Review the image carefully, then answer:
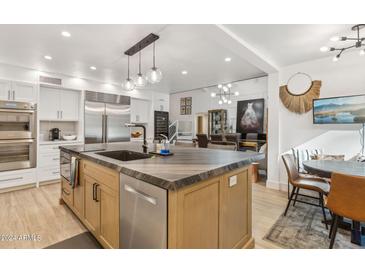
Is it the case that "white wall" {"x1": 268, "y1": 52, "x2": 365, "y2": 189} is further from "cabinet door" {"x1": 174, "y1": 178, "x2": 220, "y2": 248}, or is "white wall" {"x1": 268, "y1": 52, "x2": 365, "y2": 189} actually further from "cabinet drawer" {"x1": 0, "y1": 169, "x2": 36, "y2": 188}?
"cabinet drawer" {"x1": 0, "y1": 169, "x2": 36, "y2": 188}

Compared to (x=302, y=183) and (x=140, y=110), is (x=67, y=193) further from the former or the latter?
(x=140, y=110)

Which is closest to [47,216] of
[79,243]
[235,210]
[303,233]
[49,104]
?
[79,243]

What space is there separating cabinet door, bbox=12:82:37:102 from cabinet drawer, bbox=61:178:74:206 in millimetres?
2286

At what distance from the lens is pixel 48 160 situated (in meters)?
4.12

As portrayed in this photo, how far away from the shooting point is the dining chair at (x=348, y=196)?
1.56 metres

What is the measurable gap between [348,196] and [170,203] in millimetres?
1678

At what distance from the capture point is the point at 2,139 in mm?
3480

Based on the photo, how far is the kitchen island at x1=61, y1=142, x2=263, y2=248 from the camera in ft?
3.53

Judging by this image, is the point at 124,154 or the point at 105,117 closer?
the point at 124,154

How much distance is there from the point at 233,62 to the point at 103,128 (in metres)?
3.77

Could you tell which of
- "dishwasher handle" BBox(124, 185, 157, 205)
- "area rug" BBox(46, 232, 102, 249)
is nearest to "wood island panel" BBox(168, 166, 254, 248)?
"dishwasher handle" BBox(124, 185, 157, 205)

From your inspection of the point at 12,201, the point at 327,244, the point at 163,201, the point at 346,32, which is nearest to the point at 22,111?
the point at 12,201

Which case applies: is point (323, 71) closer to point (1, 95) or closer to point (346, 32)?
point (346, 32)

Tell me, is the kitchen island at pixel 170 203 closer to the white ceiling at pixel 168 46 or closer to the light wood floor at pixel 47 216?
the light wood floor at pixel 47 216
